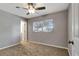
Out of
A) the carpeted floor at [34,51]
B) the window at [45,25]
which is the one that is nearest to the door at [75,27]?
the carpeted floor at [34,51]

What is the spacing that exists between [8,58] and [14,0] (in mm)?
296

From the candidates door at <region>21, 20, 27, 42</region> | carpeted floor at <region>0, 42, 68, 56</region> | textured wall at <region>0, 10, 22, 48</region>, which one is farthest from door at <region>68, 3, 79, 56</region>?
textured wall at <region>0, 10, 22, 48</region>

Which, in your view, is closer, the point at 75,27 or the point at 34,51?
the point at 75,27

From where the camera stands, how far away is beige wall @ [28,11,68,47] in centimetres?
102

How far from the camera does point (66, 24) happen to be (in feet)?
3.41

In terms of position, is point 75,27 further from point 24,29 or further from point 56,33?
point 24,29

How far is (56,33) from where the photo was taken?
3.58 feet

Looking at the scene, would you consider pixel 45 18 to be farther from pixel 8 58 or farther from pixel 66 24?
pixel 8 58

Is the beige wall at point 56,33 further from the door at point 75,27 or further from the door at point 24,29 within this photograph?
the door at point 75,27

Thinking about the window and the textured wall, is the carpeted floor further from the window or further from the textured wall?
Answer: the window

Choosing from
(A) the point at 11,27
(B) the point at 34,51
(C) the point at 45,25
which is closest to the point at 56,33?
(C) the point at 45,25

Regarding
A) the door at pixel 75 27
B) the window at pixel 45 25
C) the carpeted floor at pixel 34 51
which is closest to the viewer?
the door at pixel 75 27

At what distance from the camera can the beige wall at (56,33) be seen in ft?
3.34

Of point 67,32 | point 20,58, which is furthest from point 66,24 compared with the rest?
point 20,58
